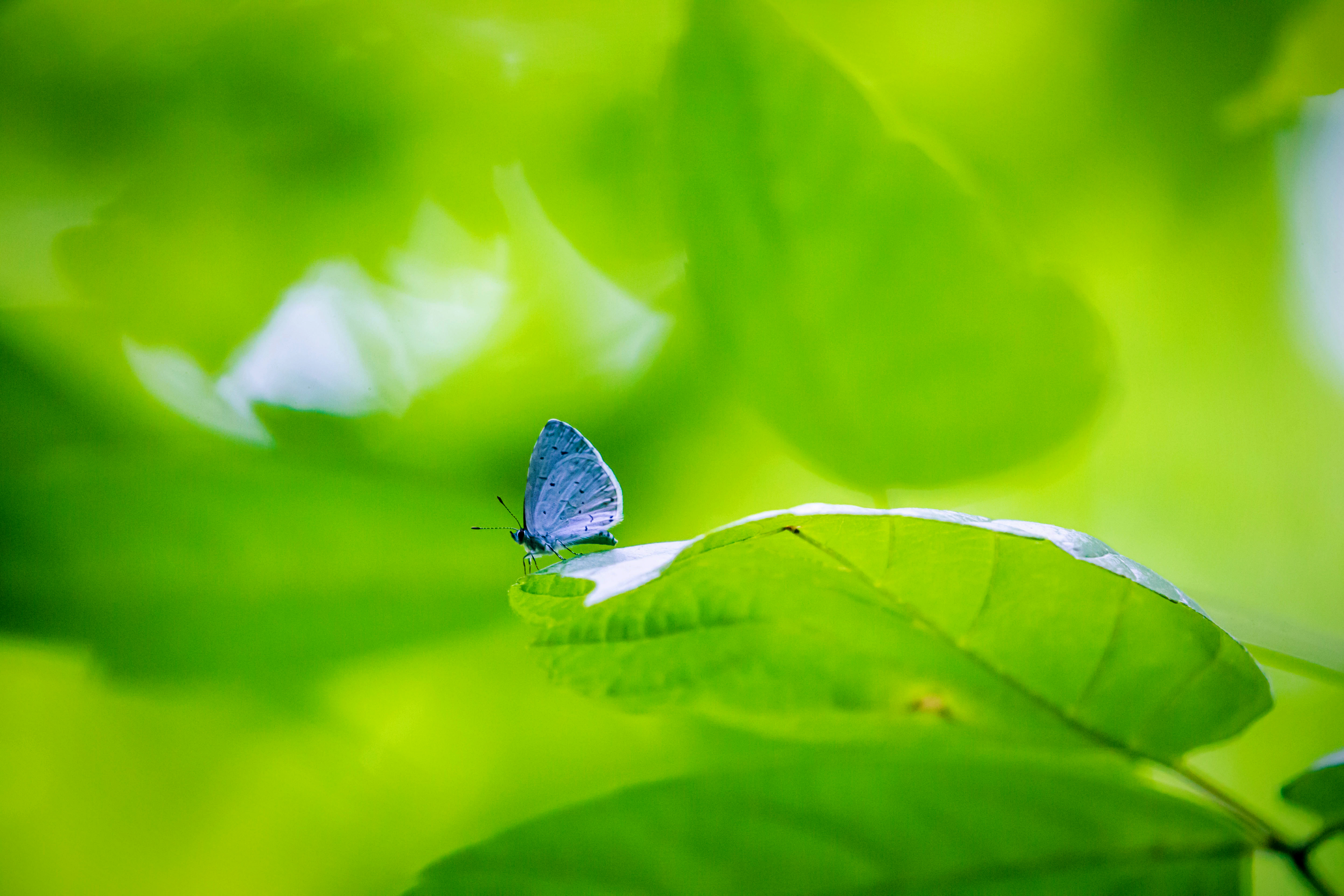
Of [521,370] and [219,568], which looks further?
[521,370]

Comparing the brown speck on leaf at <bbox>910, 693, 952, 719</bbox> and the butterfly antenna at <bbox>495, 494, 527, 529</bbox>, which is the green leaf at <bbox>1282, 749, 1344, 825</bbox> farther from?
the butterfly antenna at <bbox>495, 494, 527, 529</bbox>

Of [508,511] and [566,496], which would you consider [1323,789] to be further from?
[508,511]

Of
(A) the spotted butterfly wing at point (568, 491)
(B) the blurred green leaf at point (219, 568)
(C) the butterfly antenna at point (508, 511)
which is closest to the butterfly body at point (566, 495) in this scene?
(A) the spotted butterfly wing at point (568, 491)

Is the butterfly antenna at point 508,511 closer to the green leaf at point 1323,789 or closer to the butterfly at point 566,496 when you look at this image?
the butterfly at point 566,496

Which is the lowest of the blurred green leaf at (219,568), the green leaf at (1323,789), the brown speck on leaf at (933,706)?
the green leaf at (1323,789)

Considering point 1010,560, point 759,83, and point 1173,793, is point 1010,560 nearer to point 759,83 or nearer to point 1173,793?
point 1173,793

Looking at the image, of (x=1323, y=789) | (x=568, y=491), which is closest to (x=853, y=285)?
(x=568, y=491)

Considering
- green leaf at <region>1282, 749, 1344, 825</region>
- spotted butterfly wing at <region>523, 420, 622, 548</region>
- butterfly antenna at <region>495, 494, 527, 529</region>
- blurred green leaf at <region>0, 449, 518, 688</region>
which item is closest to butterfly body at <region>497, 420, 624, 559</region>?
spotted butterfly wing at <region>523, 420, 622, 548</region>

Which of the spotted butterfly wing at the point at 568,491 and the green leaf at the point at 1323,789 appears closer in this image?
the green leaf at the point at 1323,789

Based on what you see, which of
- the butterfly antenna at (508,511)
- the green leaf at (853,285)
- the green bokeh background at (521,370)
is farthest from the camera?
the butterfly antenna at (508,511)
